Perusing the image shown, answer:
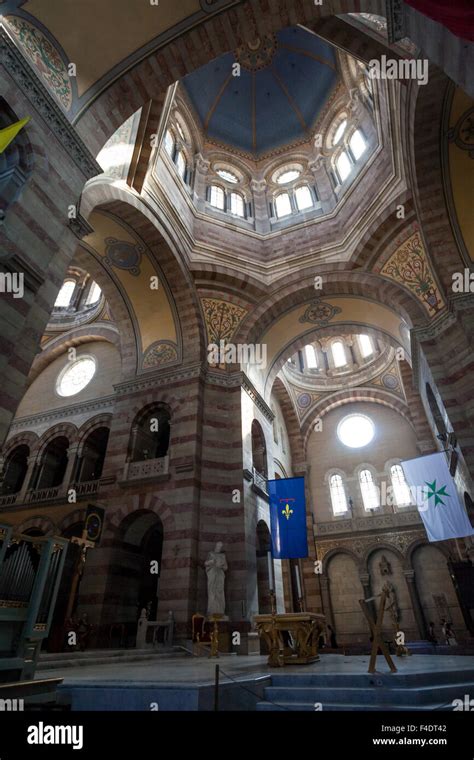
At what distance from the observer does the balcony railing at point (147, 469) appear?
499 inches

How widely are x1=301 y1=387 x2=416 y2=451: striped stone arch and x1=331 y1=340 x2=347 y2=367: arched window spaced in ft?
5.94

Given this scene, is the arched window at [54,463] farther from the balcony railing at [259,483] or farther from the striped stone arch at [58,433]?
the balcony railing at [259,483]

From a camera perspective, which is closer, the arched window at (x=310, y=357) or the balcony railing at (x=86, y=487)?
the balcony railing at (x=86, y=487)

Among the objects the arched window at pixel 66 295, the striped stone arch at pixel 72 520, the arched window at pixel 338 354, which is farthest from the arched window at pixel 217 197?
the striped stone arch at pixel 72 520

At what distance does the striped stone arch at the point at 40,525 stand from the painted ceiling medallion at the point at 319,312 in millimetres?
12071

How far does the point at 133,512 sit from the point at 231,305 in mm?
8148

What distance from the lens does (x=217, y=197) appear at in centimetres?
1831

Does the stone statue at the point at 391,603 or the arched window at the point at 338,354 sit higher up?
the arched window at the point at 338,354

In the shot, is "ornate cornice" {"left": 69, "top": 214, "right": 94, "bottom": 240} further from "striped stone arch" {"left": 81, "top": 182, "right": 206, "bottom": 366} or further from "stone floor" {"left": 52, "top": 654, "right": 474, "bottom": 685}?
"stone floor" {"left": 52, "top": 654, "right": 474, "bottom": 685}

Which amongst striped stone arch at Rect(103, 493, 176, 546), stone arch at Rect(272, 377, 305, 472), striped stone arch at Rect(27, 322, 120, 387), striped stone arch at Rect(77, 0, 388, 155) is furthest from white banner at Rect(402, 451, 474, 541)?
striped stone arch at Rect(27, 322, 120, 387)

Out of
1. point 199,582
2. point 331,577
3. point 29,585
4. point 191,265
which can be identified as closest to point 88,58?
point 191,265

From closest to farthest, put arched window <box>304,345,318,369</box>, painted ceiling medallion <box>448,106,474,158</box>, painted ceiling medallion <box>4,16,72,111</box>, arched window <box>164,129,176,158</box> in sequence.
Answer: painted ceiling medallion <box>4,16,72,111</box>, painted ceiling medallion <box>448,106,474,158</box>, arched window <box>164,129,176,158</box>, arched window <box>304,345,318,369</box>

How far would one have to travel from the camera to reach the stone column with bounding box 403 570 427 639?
17178mm

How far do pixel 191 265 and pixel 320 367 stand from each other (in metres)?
11.8
